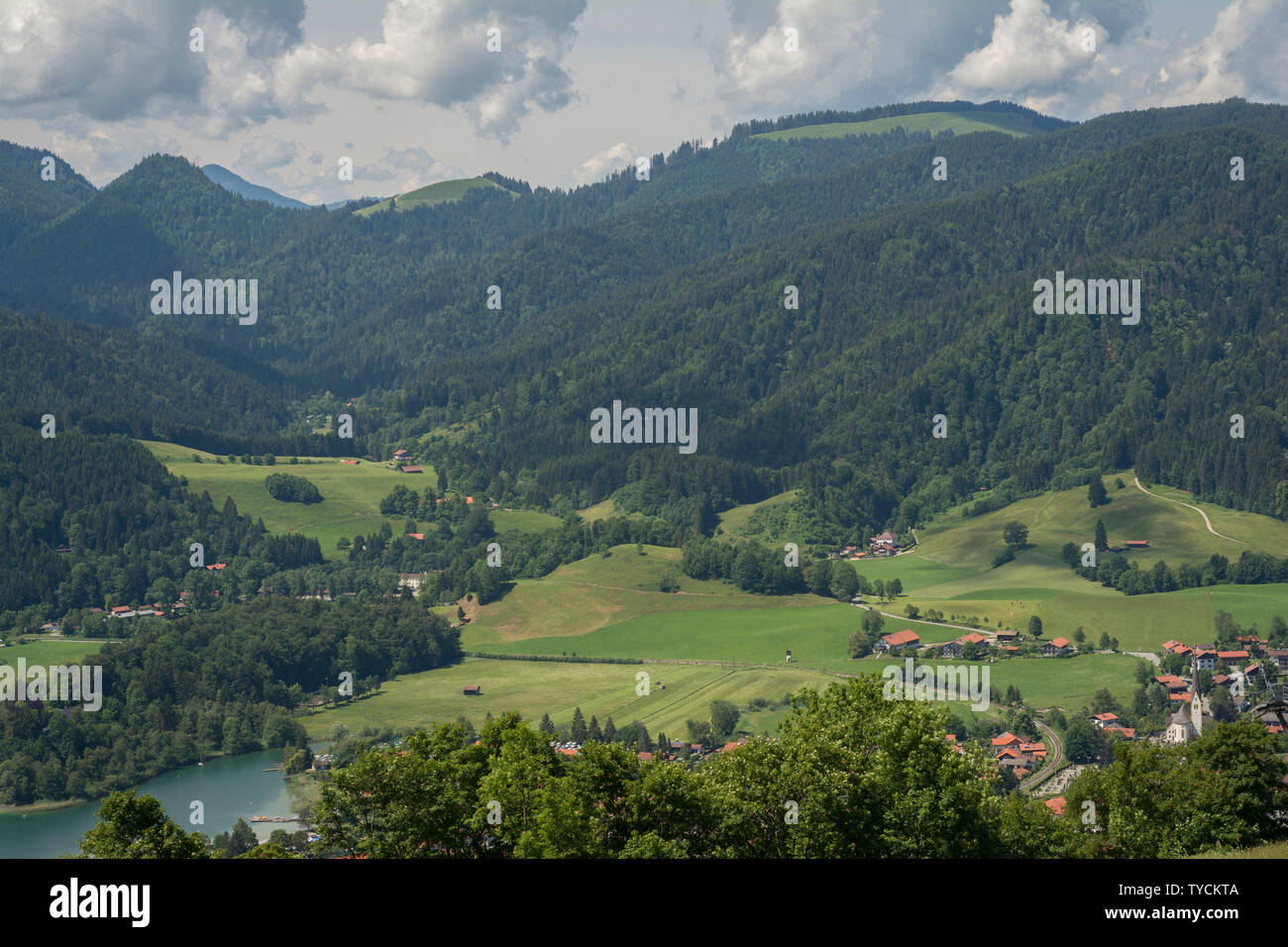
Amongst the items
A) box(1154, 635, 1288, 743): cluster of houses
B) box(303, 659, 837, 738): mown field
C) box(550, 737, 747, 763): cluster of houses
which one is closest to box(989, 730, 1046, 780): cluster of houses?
box(1154, 635, 1288, 743): cluster of houses

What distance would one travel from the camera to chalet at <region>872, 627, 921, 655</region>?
179 meters

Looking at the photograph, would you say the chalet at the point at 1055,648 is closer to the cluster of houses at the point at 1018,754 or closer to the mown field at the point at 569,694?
the mown field at the point at 569,694

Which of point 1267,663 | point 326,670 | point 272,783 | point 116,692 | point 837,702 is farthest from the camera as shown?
point 326,670

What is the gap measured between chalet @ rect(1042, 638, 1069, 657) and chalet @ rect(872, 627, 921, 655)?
54.7 ft

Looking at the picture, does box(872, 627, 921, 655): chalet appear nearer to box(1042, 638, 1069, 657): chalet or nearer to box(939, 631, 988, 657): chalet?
box(939, 631, 988, 657): chalet

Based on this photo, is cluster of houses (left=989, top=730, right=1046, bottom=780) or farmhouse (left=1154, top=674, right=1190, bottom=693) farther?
farmhouse (left=1154, top=674, right=1190, bottom=693)

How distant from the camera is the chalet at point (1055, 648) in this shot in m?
174

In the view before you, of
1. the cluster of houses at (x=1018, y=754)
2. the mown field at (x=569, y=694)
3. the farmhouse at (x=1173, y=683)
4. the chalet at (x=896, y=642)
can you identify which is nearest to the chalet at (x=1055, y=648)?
the chalet at (x=896, y=642)

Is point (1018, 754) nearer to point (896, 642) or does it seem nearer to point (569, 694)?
point (896, 642)
